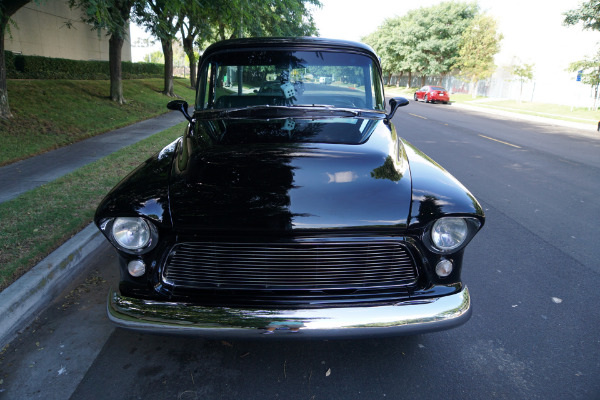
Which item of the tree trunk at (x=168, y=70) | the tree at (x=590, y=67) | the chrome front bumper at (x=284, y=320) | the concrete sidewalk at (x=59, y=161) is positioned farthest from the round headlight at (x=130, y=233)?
the tree at (x=590, y=67)

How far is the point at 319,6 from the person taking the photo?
83.9 ft

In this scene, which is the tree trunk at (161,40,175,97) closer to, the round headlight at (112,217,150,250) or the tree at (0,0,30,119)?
the tree at (0,0,30,119)

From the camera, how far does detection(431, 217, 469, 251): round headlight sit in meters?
2.07

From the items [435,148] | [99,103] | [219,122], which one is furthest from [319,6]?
[219,122]

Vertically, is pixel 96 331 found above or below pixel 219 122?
below

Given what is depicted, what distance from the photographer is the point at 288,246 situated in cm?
199

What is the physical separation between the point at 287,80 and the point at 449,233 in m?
2.00

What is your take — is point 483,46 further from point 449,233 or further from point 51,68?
point 449,233

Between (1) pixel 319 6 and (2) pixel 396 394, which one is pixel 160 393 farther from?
(1) pixel 319 6

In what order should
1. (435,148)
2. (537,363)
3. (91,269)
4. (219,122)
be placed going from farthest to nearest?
(435,148) → (91,269) → (219,122) → (537,363)

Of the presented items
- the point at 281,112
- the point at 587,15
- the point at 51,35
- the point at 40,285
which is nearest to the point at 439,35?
the point at 587,15

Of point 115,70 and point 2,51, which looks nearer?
point 2,51

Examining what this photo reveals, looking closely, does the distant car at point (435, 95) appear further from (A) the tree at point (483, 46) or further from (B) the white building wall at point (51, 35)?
(B) the white building wall at point (51, 35)

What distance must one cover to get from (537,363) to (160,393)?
2117mm
